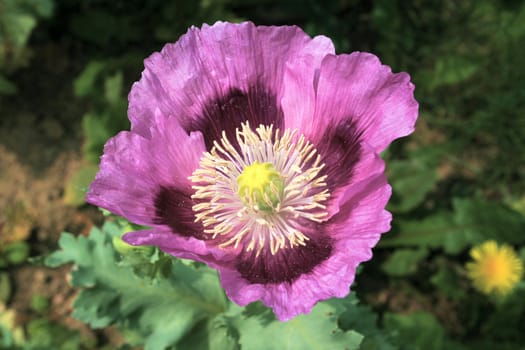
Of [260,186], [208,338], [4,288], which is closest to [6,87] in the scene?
[4,288]

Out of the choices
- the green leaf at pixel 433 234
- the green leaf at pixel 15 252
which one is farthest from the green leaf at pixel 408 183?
the green leaf at pixel 15 252

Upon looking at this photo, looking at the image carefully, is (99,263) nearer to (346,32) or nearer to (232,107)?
(232,107)

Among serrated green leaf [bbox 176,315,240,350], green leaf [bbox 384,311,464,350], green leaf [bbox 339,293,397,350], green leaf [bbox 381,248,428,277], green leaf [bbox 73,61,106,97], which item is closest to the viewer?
serrated green leaf [bbox 176,315,240,350]

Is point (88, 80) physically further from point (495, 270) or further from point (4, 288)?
point (495, 270)

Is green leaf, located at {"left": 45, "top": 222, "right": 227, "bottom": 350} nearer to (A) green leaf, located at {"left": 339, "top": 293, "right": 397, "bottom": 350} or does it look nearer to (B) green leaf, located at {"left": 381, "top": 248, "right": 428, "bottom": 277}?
(A) green leaf, located at {"left": 339, "top": 293, "right": 397, "bottom": 350}

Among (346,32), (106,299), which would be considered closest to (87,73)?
(346,32)

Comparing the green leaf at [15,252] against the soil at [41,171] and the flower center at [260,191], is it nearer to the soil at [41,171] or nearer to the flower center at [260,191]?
the soil at [41,171]

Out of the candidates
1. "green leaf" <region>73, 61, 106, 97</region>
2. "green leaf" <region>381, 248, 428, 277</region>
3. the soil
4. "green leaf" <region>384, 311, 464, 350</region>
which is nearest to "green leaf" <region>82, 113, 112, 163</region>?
"green leaf" <region>73, 61, 106, 97</region>
